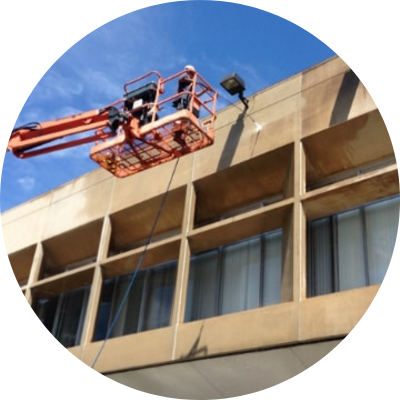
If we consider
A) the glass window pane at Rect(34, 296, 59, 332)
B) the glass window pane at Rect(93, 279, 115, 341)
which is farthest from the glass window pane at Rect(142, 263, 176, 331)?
the glass window pane at Rect(34, 296, 59, 332)

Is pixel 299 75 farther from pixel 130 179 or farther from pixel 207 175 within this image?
pixel 130 179

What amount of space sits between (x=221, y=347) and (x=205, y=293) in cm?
325

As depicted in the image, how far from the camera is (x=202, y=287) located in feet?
57.1

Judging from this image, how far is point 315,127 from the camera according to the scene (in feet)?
50.1

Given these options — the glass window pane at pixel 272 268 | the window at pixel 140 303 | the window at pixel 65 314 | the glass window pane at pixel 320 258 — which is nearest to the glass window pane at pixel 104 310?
the window at pixel 140 303

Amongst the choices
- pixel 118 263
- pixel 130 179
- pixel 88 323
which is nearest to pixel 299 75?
pixel 130 179

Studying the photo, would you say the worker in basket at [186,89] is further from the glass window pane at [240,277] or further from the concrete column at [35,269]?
the concrete column at [35,269]

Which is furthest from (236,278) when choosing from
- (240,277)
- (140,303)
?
(140,303)

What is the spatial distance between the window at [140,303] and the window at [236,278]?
97 cm

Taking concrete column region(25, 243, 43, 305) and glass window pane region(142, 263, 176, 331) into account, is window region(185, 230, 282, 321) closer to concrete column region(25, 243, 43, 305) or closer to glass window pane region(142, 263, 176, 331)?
glass window pane region(142, 263, 176, 331)

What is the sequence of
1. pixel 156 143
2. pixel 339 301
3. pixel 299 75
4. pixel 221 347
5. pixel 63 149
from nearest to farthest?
pixel 339 301, pixel 221 347, pixel 156 143, pixel 299 75, pixel 63 149

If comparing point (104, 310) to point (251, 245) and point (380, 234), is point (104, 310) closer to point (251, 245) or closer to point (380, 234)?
point (251, 245)

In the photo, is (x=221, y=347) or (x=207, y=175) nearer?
(x=221, y=347)

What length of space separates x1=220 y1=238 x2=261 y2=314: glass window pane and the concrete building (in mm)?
37
